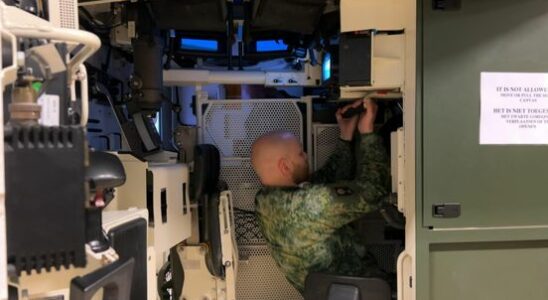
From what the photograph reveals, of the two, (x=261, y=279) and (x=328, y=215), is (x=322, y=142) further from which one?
(x=261, y=279)

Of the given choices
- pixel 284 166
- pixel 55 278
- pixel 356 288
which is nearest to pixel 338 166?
pixel 284 166

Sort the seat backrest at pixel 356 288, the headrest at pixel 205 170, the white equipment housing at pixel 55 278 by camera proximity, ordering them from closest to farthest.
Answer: the white equipment housing at pixel 55 278 → the seat backrest at pixel 356 288 → the headrest at pixel 205 170

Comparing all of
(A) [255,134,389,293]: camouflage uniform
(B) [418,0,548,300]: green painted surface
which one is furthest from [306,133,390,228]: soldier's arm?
(B) [418,0,548,300]: green painted surface

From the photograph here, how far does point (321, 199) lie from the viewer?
2064 millimetres

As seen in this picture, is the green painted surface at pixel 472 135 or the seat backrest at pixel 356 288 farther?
the seat backrest at pixel 356 288

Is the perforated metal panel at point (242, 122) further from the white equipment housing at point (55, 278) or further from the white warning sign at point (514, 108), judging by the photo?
the white equipment housing at point (55, 278)

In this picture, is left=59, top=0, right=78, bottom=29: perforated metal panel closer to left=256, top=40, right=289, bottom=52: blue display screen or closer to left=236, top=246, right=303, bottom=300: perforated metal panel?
left=256, top=40, right=289, bottom=52: blue display screen

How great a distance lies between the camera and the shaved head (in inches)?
88.4

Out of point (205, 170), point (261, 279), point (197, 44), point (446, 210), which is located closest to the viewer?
point (446, 210)

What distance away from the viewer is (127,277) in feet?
3.19

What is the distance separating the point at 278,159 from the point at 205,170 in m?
0.36

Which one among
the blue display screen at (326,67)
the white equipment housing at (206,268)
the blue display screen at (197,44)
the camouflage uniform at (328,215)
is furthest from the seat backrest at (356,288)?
the blue display screen at (197,44)

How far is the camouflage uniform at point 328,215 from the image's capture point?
6.63ft

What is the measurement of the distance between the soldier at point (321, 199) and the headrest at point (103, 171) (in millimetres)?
1157
